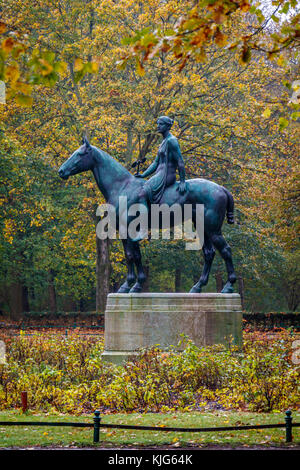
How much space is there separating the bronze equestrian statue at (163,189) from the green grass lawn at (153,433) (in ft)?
16.1

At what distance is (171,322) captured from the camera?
12828 millimetres

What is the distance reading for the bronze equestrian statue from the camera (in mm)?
13219

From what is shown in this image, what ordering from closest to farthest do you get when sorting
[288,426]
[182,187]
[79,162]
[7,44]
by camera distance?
[7,44] → [288,426] → [182,187] → [79,162]

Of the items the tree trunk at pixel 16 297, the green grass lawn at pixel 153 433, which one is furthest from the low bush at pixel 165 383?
the tree trunk at pixel 16 297

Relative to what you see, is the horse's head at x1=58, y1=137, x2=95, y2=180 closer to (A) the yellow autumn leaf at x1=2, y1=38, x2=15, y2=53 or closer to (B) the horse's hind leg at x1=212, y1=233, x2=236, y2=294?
(B) the horse's hind leg at x1=212, y1=233, x2=236, y2=294

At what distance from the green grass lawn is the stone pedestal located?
12.5 feet

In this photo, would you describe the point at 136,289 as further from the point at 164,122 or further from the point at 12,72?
the point at 12,72

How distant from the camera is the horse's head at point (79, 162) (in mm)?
13406

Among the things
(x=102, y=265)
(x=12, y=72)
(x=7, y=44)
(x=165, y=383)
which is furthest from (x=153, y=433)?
(x=102, y=265)

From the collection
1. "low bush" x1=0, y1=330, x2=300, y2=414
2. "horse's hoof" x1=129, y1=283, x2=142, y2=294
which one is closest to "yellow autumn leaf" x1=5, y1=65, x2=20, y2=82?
"low bush" x1=0, y1=330, x2=300, y2=414

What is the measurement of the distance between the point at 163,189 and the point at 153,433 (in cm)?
658

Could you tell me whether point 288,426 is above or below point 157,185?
below

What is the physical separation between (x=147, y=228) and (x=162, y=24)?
13690mm
